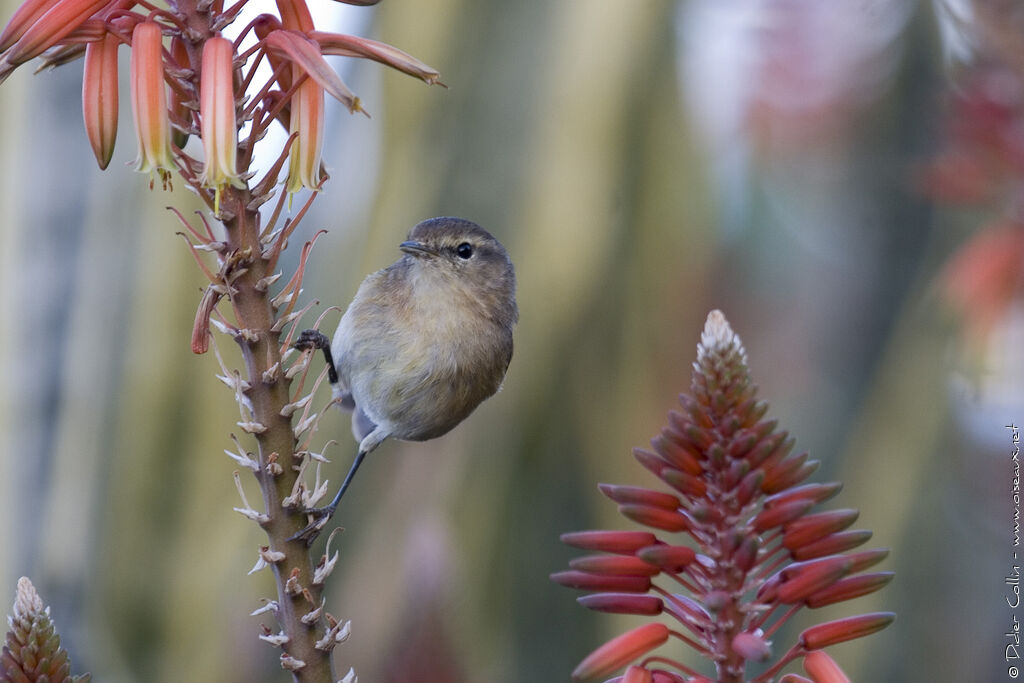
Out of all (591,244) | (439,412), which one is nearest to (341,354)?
(439,412)

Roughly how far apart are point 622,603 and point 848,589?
223mm

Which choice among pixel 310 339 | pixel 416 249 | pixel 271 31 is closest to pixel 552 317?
pixel 416 249

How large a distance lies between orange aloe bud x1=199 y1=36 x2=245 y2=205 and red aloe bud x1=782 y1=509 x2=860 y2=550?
0.74 m

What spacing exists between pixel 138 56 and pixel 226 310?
10.9 ft

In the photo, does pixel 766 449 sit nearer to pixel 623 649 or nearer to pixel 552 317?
pixel 623 649

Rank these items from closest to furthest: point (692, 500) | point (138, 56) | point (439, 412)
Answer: point (692, 500), point (138, 56), point (439, 412)

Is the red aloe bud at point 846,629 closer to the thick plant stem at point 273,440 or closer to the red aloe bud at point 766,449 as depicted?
the red aloe bud at point 766,449

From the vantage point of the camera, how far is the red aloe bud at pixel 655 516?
43.4 inches

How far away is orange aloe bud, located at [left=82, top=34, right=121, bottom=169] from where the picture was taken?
4.44ft

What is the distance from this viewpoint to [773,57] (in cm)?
385

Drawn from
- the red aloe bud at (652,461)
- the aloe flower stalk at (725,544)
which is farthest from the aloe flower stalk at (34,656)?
the red aloe bud at (652,461)

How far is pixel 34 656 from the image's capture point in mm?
948

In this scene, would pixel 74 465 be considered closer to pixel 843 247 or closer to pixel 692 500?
pixel 843 247

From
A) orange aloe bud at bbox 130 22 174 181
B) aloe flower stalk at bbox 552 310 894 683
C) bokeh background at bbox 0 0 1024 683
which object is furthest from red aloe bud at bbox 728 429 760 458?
bokeh background at bbox 0 0 1024 683
